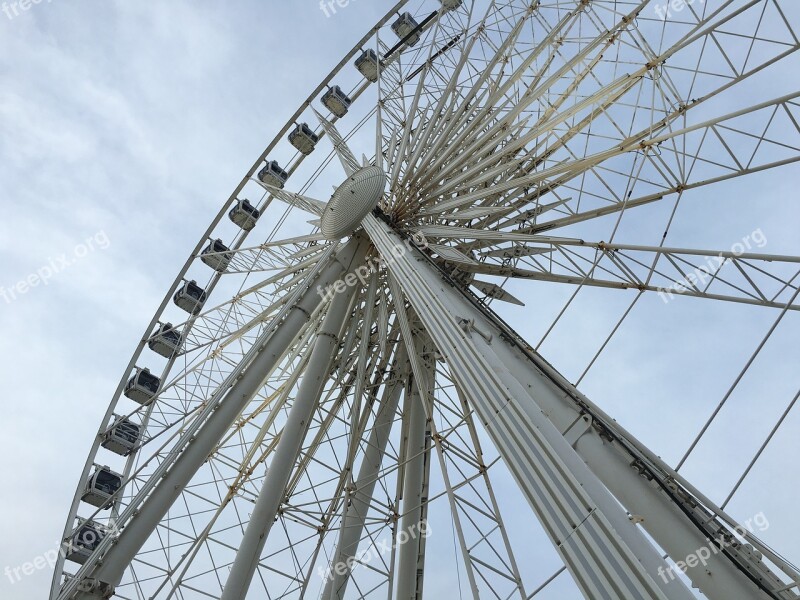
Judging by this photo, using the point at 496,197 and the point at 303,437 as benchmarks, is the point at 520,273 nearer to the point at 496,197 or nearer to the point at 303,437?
the point at 496,197

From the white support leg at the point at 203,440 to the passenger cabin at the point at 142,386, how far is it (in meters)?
8.05

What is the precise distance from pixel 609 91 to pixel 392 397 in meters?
7.83

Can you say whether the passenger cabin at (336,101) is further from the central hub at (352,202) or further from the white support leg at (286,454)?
the white support leg at (286,454)

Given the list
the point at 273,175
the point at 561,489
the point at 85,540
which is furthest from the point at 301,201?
the point at 561,489

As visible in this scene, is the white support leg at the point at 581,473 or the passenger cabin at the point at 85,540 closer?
the white support leg at the point at 581,473

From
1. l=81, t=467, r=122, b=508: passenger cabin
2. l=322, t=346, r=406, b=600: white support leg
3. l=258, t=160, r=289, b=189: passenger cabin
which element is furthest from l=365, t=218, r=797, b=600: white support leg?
l=258, t=160, r=289, b=189: passenger cabin

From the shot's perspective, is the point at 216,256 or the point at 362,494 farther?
the point at 216,256

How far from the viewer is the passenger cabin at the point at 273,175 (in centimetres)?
2094

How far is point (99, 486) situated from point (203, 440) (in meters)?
6.91

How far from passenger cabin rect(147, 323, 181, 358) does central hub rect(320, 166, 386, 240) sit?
26.1 ft

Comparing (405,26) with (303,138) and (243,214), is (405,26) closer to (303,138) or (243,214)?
(303,138)

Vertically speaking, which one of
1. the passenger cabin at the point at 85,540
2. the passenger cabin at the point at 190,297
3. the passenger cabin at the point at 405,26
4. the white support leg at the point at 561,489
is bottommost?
the white support leg at the point at 561,489

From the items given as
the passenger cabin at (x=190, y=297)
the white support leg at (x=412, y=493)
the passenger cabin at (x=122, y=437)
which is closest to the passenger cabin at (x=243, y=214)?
the passenger cabin at (x=190, y=297)

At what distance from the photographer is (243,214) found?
21.8 m
